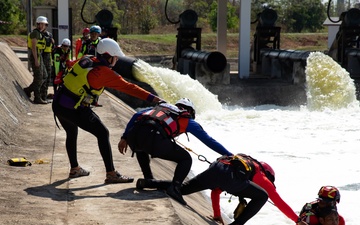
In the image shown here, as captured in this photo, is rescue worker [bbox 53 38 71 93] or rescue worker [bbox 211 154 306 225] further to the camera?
rescue worker [bbox 53 38 71 93]

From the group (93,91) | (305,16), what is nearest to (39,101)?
(93,91)

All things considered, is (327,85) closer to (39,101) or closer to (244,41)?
(244,41)

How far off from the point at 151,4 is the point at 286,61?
115 feet

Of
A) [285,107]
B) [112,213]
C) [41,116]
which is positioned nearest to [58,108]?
[112,213]

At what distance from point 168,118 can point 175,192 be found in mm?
726

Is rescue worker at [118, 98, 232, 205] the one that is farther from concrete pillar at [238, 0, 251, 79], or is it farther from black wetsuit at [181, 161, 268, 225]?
concrete pillar at [238, 0, 251, 79]

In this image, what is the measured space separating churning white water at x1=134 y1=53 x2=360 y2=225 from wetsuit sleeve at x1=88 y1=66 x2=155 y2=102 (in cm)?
224

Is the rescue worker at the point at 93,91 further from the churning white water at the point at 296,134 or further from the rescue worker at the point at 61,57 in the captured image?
the rescue worker at the point at 61,57

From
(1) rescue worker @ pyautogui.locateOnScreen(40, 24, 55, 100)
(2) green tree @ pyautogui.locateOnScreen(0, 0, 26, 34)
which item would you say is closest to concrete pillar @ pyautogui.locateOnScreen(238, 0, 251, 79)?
(1) rescue worker @ pyautogui.locateOnScreen(40, 24, 55, 100)

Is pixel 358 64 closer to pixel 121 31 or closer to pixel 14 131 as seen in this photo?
pixel 14 131

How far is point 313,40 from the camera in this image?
181 ft

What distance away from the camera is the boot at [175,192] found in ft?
26.6

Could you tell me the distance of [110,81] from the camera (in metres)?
8.22

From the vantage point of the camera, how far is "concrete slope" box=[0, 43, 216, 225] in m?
7.20
